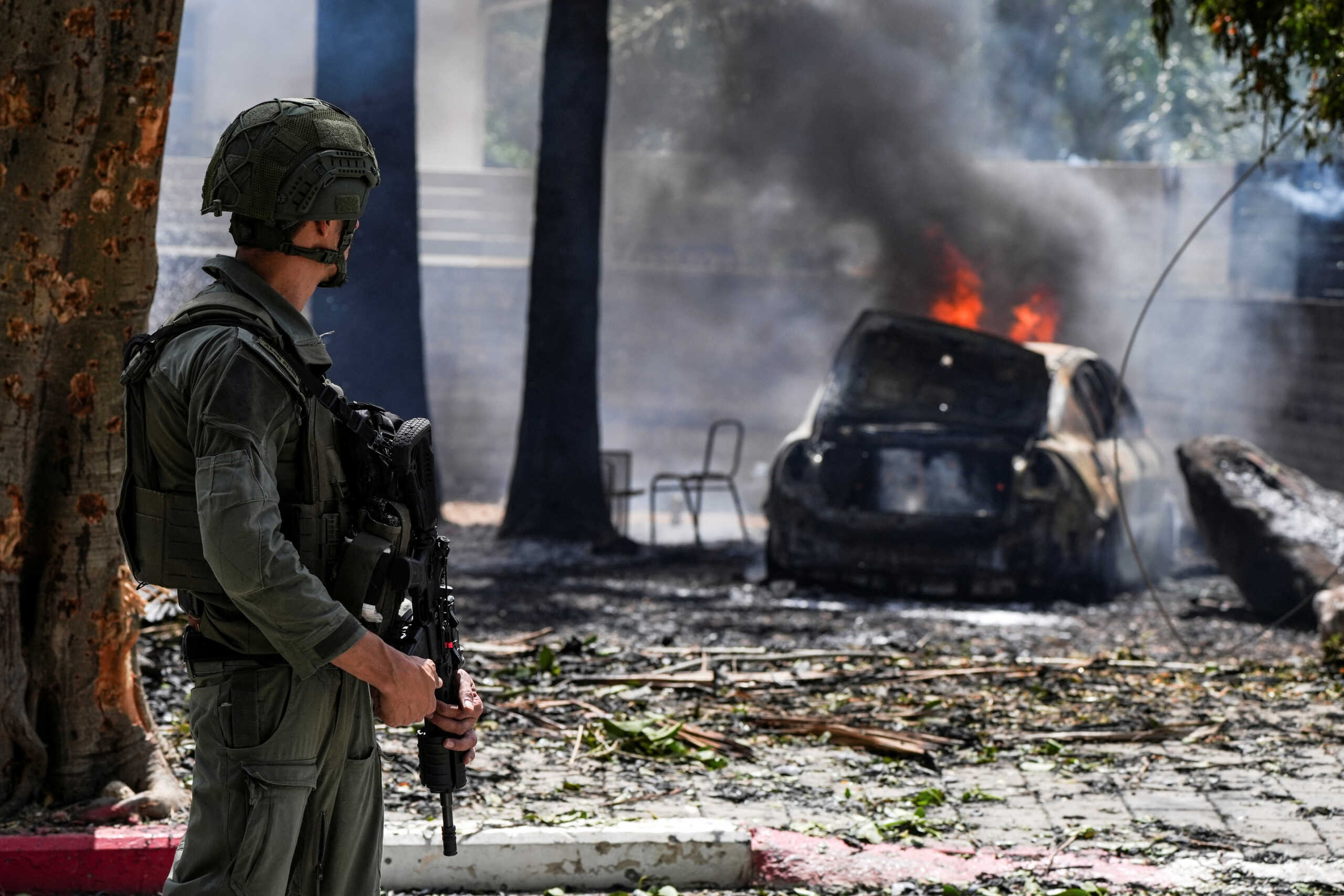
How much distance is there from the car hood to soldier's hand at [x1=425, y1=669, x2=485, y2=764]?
6363 mm

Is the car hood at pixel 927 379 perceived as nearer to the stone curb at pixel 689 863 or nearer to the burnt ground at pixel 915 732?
the burnt ground at pixel 915 732

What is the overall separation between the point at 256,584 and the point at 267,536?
8 centimetres

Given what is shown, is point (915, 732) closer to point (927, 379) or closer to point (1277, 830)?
point (1277, 830)

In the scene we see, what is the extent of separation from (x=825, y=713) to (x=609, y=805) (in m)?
1.47

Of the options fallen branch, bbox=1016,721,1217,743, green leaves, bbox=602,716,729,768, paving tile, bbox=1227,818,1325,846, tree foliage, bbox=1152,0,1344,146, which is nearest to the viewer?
paving tile, bbox=1227,818,1325,846

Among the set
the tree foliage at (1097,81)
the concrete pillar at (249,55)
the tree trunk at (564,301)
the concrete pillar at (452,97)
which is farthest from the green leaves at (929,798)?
the concrete pillar at (452,97)

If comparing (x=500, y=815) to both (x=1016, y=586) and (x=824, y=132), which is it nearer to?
(x=1016, y=586)

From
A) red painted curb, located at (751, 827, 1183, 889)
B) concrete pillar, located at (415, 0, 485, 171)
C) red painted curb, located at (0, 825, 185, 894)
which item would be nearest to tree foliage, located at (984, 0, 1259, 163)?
concrete pillar, located at (415, 0, 485, 171)

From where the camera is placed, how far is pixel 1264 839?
160 inches

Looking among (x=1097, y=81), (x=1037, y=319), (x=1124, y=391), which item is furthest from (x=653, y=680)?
(x=1097, y=81)

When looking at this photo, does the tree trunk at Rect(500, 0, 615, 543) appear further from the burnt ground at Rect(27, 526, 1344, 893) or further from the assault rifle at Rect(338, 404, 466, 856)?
the assault rifle at Rect(338, 404, 466, 856)

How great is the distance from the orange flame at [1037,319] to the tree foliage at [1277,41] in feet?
38.4

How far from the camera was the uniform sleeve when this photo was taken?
2152 millimetres

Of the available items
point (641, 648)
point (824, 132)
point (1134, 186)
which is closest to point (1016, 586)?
point (641, 648)
